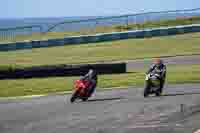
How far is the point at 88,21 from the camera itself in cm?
6097

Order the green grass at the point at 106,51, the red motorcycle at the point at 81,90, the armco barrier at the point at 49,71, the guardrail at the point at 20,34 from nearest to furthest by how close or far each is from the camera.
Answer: the red motorcycle at the point at 81,90 → the armco barrier at the point at 49,71 → the green grass at the point at 106,51 → the guardrail at the point at 20,34

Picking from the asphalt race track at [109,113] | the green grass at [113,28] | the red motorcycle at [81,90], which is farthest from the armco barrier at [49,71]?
the green grass at [113,28]

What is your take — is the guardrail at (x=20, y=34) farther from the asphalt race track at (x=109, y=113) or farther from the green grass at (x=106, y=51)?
the asphalt race track at (x=109, y=113)

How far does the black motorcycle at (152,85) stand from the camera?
73.4ft

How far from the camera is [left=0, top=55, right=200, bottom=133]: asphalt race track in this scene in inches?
648

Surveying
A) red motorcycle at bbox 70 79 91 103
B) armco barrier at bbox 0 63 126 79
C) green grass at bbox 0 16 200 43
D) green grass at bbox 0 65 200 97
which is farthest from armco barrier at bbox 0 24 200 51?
red motorcycle at bbox 70 79 91 103

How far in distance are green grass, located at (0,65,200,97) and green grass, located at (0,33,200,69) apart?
11785 millimetres

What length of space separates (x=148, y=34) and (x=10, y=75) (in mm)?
24526

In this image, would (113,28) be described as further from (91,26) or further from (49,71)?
(49,71)

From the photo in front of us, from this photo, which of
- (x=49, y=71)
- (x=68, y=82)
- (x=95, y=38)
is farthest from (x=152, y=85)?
(x=95, y=38)

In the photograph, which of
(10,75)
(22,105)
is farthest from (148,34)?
(22,105)

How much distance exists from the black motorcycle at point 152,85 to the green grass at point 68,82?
4.77 m

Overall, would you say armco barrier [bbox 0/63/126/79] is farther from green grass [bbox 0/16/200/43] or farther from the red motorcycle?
green grass [bbox 0/16/200/43]

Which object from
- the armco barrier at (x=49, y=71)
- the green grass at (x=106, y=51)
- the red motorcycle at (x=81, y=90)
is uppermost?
the red motorcycle at (x=81, y=90)
